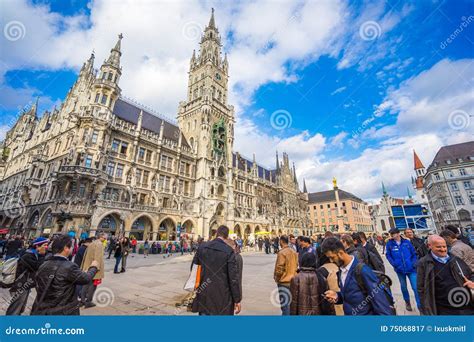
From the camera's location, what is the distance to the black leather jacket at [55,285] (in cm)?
269

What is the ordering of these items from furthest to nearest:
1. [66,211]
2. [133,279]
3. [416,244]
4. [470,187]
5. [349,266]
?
[470,187] < [66,211] < [133,279] < [416,244] < [349,266]

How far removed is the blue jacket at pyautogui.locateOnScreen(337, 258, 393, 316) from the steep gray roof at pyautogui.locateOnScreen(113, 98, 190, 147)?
32.0 m

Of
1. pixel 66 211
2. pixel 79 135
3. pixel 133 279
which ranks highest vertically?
pixel 79 135

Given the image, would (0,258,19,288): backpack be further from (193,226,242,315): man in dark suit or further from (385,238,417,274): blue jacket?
(385,238,417,274): blue jacket

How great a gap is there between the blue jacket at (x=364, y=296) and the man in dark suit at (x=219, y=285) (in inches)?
55.8

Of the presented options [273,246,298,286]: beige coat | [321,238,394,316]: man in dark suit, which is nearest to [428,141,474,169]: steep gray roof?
[273,246,298,286]: beige coat

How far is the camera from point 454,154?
46.6 m

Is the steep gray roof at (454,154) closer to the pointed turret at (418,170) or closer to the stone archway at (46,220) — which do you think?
the pointed turret at (418,170)

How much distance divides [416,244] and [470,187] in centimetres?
5368

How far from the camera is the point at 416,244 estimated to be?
6.46 metres

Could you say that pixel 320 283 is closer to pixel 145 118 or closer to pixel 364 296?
pixel 364 296

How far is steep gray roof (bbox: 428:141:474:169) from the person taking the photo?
44541 millimetres
